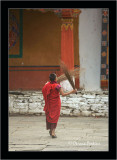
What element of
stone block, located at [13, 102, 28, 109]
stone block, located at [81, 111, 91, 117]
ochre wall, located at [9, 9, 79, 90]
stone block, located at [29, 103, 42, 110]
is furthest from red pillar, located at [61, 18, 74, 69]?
stone block, located at [13, 102, 28, 109]

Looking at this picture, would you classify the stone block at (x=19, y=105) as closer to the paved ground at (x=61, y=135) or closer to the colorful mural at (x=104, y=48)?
the paved ground at (x=61, y=135)

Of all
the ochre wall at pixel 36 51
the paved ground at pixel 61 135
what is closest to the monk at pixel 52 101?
the paved ground at pixel 61 135

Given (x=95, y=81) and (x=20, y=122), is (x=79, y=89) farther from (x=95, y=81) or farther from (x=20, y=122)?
(x=20, y=122)

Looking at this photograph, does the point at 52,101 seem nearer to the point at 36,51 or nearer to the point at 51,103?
the point at 51,103

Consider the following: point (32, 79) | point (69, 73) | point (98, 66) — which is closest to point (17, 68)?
point (32, 79)

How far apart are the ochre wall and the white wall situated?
0.32m

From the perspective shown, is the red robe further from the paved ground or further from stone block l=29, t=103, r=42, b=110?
stone block l=29, t=103, r=42, b=110

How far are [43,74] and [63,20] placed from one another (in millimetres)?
1872

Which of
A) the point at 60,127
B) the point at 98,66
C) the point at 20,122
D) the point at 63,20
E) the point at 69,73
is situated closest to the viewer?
the point at 69,73

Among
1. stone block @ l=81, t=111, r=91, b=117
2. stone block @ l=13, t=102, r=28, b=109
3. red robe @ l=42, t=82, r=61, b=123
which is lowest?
stone block @ l=81, t=111, r=91, b=117

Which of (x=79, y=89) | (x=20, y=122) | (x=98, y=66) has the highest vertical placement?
(x=98, y=66)

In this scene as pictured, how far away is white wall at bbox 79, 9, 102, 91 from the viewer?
11.4 meters

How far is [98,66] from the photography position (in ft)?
37.6

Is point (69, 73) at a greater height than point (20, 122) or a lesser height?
greater
